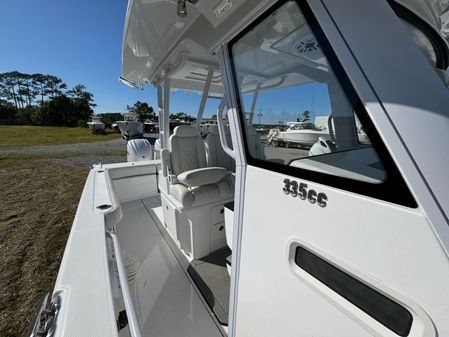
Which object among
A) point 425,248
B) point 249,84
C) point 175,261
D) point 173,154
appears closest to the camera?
point 425,248

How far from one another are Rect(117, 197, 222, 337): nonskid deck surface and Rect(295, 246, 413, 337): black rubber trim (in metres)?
1.03

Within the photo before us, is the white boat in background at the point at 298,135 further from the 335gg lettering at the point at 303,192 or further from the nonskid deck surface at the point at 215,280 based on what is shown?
the nonskid deck surface at the point at 215,280

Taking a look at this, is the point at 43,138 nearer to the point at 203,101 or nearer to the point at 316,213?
the point at 203,101

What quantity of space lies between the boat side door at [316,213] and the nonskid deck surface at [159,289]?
0.48 meters

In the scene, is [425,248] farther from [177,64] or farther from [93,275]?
[177,64]

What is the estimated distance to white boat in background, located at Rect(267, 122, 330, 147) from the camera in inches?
31.1

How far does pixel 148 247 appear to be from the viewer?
221 centimetres

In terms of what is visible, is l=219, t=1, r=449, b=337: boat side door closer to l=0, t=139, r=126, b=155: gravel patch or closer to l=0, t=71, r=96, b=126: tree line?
l=0, t=139, r=126, b=155: gravel patch

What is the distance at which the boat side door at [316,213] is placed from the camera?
480 millimetres

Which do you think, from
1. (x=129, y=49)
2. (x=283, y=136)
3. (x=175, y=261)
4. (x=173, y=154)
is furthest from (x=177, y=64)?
(x=175, y=261)

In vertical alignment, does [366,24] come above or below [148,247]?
above

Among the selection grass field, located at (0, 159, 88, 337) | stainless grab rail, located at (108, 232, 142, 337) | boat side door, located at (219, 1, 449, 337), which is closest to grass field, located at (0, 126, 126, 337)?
grass field, located at (0, 159, 88, 337)

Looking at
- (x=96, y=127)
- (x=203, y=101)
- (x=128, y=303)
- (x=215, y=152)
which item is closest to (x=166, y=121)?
(x=203, y=101)

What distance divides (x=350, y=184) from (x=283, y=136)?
383 mm
